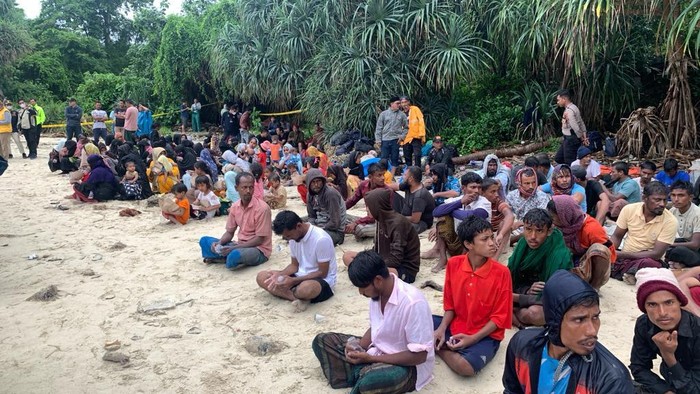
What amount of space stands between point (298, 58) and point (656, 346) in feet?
45.3

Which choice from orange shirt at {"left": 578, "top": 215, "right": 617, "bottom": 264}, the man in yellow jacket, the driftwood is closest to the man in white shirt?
orange shirt at {"left": 578, "top": 215, "right": 617, "bottom": 264}

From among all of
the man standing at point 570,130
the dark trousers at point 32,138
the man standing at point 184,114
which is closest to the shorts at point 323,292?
Result: the man standing at point 570,130

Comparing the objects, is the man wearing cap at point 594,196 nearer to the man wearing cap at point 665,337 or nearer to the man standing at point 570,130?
the man standing at point 570,130

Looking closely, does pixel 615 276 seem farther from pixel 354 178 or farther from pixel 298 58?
pixel 298 58

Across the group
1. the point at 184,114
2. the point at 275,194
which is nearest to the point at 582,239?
the point at 275,194

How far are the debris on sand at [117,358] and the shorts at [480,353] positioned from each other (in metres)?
2.59

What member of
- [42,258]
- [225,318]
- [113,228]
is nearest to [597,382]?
[225,318]

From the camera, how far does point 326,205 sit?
6.98m

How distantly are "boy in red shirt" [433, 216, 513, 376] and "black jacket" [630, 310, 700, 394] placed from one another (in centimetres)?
95

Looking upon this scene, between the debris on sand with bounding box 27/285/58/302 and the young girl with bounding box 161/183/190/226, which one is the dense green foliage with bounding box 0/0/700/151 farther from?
the debris on sand with bounding box 27/285/58/302

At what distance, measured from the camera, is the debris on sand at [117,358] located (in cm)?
455

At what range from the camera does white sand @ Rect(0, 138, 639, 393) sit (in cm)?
427

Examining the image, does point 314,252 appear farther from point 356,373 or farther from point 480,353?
point 480,353

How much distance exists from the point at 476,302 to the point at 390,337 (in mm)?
706
